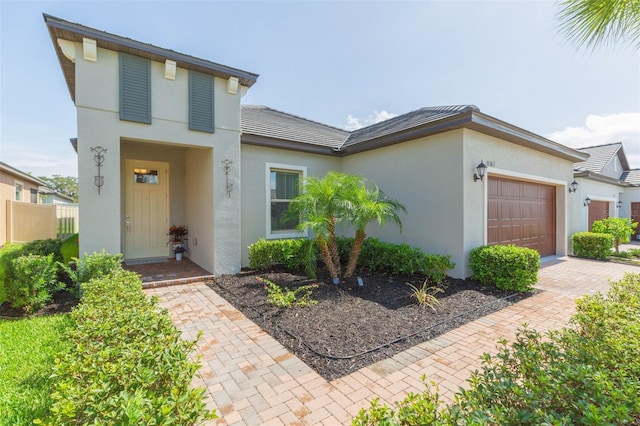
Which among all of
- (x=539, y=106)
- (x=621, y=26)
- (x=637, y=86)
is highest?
(x=539, y=106)

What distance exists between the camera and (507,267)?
19.6 ft

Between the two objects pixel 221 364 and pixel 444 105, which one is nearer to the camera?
pixel 221 364

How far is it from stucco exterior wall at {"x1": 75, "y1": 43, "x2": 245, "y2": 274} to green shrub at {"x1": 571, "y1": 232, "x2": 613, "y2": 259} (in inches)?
485

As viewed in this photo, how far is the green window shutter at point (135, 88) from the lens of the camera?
572 centimetres

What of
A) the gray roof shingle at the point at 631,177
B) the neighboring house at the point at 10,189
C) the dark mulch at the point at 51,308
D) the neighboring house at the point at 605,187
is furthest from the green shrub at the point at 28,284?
the gray roof shingle at the point at 631,177

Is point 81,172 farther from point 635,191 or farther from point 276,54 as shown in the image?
point 635,191

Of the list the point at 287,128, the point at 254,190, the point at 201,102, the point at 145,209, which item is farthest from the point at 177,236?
the point at 287,128

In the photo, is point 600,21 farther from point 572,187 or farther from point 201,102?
point 572,187

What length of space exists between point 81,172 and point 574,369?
7393 mm

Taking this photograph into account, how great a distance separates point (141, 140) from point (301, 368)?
576 cm

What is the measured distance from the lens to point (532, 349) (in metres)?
2.11

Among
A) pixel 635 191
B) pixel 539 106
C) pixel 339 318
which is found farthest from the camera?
pixel 635 191

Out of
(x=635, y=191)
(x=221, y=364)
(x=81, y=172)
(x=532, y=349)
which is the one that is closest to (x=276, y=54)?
(x=81, y=172)

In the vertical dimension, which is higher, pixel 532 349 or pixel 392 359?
→ pixel 532 349
